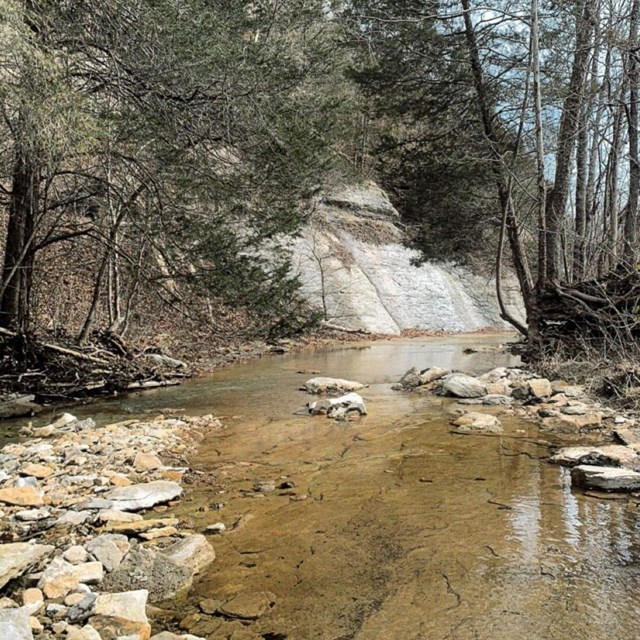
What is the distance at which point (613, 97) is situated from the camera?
9.84m

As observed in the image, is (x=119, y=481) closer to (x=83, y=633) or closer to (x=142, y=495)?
(x=142, y=495)

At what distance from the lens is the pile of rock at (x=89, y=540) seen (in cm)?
237

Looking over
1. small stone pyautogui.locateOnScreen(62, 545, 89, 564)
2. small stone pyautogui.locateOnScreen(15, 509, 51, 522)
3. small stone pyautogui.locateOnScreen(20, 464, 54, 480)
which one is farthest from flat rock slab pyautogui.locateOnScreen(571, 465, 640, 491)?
small stone pyautogui.locateOnScreen(20, 464, 54, 480)

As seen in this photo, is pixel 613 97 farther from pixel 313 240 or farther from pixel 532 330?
pixel 313 240

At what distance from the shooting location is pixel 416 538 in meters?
3.32

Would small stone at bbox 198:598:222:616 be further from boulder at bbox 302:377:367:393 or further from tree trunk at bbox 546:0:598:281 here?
tree trunk at bbox 546:0:598:281

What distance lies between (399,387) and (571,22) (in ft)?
22.6

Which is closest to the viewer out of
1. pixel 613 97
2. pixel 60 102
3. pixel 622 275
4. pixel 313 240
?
pixel 60 102

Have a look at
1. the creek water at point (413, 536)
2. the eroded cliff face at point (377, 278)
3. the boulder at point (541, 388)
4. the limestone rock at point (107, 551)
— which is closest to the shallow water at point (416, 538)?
the creek water at point (413, 536)

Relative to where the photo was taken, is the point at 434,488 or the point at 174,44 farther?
the point at 174,44

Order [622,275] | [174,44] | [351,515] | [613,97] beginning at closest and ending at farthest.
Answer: [351,515] → [174,44] → [622,275] → [613,97]

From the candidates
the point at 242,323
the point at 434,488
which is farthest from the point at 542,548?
the point at 242,323

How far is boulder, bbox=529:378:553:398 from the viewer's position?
7344 millimetres

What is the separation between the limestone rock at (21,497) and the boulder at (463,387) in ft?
19.0
